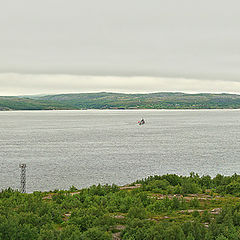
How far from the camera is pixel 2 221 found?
Answer: 13969mm

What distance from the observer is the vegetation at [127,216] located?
12930mm

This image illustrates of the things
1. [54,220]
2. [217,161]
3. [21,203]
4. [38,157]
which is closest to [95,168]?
[38,157]

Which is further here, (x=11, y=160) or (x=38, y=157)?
(x=38, y=157)

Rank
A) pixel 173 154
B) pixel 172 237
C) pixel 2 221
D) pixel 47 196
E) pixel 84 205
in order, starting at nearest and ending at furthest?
1. pixel 172 237
2. pixel 2 221
3. pixel 84 205
4. pixel 47 196
5. pixel 173 154

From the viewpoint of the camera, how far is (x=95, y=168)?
48.2 m

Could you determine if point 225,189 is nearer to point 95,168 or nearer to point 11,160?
point 95,168

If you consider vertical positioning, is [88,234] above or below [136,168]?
above

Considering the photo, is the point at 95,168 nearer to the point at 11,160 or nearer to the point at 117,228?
the point at 11,160

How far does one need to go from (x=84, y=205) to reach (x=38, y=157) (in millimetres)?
42670

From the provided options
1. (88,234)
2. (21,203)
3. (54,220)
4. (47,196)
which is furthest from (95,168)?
(88,234)

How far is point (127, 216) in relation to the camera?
16109 millimetres

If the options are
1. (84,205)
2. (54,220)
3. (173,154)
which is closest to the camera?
(54,220)

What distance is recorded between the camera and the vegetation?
12930 millimetres

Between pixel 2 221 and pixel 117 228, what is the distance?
15.6 ft
